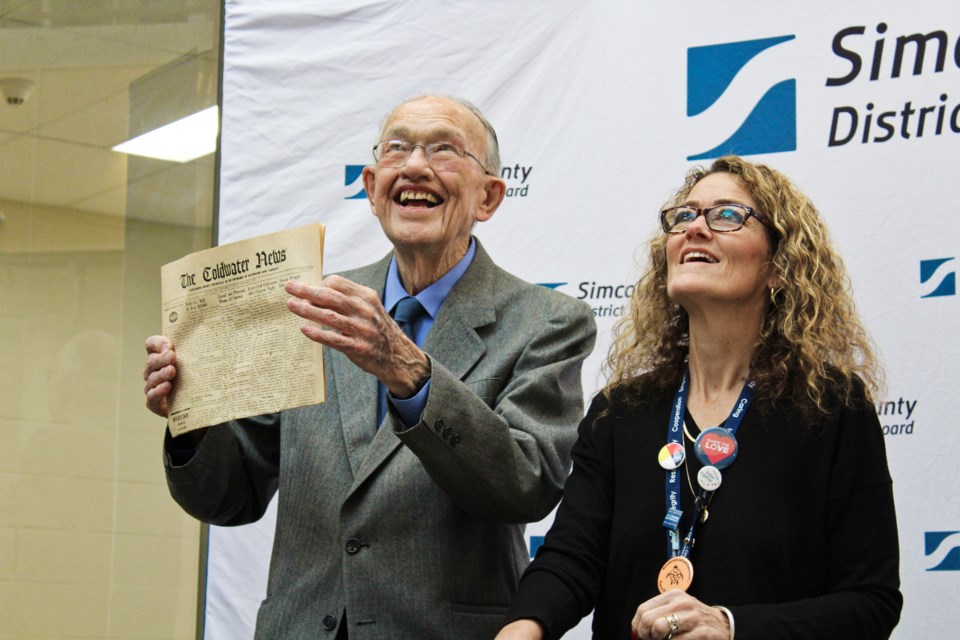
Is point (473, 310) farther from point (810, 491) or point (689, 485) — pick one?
point (810, 491)

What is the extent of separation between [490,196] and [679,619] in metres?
1.28

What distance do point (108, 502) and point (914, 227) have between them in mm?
3267

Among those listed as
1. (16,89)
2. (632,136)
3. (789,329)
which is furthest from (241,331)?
(16,89)

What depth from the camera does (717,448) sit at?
264cm

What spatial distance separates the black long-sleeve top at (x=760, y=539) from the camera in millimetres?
2480

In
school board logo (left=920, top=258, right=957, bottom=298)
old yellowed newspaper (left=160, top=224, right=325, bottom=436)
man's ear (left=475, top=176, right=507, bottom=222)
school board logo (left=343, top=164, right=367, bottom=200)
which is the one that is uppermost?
school board logo (left=343, top=164, right=367, bottom=200)

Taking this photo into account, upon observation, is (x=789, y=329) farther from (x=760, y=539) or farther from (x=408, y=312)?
(x=408, y=312)

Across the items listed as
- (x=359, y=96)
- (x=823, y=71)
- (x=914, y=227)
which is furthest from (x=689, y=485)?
(x=359, y=96)

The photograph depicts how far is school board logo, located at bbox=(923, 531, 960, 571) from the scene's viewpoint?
3762mm

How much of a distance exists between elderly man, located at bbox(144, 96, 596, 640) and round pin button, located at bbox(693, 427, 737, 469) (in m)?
0.35

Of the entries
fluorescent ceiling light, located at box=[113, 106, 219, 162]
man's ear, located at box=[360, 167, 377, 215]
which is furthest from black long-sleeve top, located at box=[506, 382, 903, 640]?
fluorescent ceiling light, located at box=[113, 106, 219, 162]

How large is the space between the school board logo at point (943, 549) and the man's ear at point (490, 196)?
167cm

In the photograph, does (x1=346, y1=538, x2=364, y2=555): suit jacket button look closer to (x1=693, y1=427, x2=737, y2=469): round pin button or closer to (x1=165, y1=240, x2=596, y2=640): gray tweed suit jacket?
(x1=165, y1=240, x2=596, y2=640): gray tweed suit jacket

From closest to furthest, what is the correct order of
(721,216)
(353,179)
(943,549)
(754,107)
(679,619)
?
(679,619) → (721,216) → (943,549) → (754,107) → (353,179)
